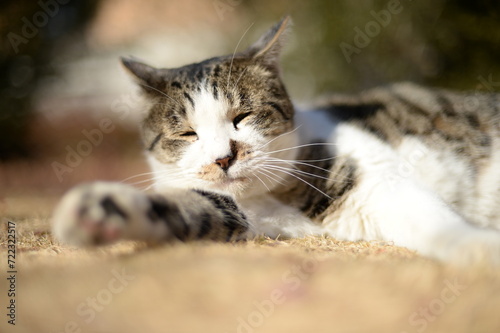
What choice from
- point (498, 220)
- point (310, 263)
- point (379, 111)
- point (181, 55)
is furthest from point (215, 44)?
point (310, 263)

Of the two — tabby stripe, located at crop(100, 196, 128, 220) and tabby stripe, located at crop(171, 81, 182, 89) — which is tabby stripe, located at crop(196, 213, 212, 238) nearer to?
tabby stripe, located at crop(100, 196, 128, 220)

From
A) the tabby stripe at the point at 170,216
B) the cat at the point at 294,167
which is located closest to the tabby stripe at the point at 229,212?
the cat at the point at 294,167

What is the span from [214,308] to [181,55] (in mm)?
3437

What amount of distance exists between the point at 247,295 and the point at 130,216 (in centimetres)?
23

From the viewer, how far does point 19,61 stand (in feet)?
9.09

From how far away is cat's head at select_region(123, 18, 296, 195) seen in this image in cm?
103

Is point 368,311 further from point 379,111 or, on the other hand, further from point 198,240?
point 379,111

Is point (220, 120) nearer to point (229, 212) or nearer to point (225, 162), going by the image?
point (225, 162)

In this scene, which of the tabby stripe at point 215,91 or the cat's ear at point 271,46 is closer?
the tabby stripe at point 215,91

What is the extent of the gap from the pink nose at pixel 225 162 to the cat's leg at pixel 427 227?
1.40 feet

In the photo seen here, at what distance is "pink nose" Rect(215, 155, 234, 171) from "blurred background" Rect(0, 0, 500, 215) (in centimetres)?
124

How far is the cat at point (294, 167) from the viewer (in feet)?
2.96

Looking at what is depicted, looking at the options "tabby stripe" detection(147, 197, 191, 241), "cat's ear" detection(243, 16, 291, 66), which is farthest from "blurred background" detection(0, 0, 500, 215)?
"tabby stripe" detection(147, 197, 191, 241)

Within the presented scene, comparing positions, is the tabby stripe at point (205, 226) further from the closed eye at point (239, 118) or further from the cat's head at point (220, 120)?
the closed eye at point (239, 118)
